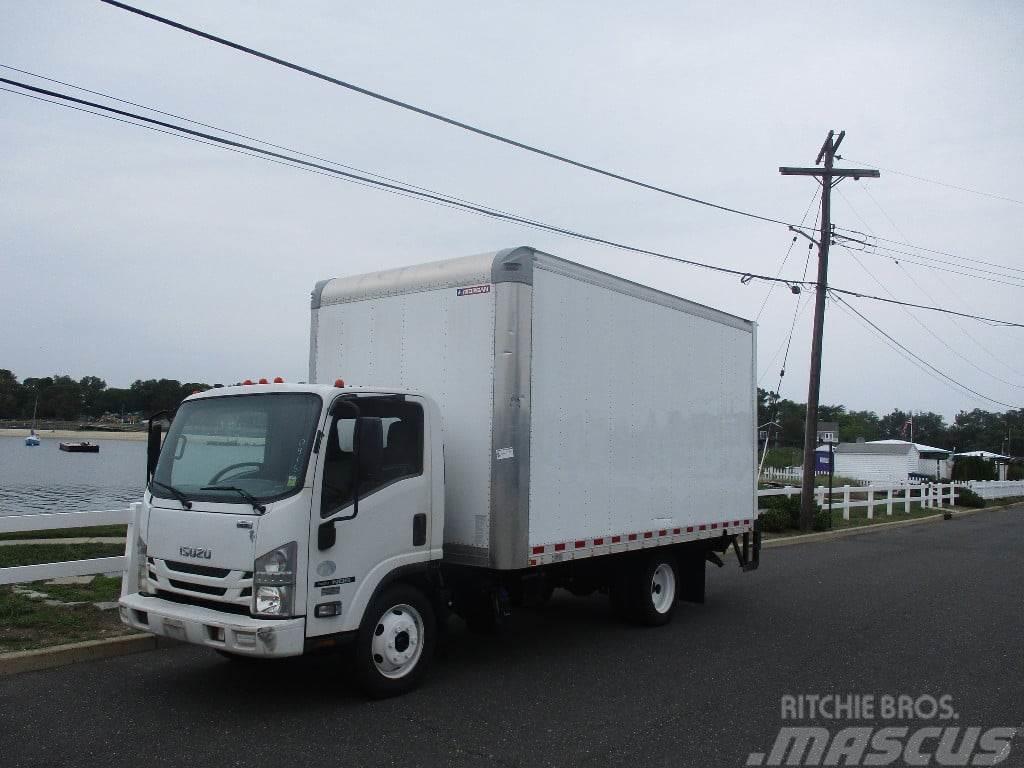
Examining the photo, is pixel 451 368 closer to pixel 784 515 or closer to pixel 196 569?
pixel 196 569

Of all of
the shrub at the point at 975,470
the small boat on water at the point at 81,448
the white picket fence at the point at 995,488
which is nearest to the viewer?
the white picket fence at the point at 995,488

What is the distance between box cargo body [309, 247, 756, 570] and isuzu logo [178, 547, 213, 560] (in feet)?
6.75

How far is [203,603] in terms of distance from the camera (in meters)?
6.20

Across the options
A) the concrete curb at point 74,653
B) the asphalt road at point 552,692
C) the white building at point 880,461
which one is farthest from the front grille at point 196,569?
the white building at point 880,461

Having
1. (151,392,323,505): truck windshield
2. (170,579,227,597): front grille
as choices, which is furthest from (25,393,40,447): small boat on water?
(170,579,227,597): front grille

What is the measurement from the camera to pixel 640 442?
29.7 feet

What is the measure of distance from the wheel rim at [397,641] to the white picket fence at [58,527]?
2.88 metres

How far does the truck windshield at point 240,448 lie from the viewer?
20.3 feet

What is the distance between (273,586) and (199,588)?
2.21ft

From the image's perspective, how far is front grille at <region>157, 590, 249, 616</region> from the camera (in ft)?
19.7

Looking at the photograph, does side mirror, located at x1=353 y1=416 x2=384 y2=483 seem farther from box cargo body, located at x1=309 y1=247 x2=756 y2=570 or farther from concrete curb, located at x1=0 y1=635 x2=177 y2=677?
concrete curb, located at x1=0 y1=635 x2=177 y2=677

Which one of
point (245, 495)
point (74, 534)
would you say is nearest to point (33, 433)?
point (74, 534)

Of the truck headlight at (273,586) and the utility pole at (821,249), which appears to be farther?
the utility pole at (821,249)

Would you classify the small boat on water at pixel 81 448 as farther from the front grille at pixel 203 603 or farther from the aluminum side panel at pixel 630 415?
the front grille at pixel 203 603
